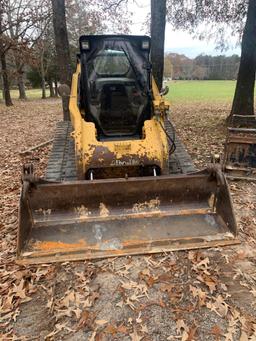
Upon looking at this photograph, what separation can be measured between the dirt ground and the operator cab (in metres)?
2.33

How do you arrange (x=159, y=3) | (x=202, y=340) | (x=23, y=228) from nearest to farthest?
(x=202, y=340)
(x=23, y=228)
(x=159, y=3)

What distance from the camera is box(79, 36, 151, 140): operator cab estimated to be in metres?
5.19

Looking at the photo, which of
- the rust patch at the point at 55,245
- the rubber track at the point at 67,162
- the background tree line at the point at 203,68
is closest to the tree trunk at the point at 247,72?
the rubber track at the point at 67,162

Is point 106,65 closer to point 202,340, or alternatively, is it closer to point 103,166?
point 103,166

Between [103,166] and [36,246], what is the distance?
141cm

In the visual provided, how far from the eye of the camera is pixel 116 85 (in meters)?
5.24

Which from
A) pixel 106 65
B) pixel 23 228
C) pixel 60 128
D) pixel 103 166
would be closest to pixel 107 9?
pixel 60 128

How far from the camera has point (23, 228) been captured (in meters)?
3.69

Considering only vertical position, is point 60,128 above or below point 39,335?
above

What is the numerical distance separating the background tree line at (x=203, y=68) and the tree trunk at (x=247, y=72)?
51.4 m

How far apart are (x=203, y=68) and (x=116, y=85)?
65.9 meters

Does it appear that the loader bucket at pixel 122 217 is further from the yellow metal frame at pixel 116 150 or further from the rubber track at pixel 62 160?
the rubber track at pixel 62 160

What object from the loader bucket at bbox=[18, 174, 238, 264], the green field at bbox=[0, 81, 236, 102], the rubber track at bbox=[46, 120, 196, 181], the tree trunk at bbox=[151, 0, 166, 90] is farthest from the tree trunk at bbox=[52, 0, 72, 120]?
the green field at bbox=[0, 81, 236, 102]

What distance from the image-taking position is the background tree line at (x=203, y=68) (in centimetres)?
6150
